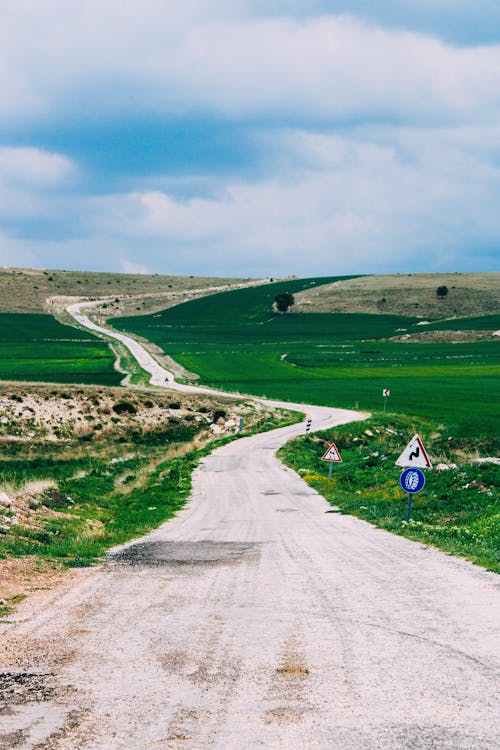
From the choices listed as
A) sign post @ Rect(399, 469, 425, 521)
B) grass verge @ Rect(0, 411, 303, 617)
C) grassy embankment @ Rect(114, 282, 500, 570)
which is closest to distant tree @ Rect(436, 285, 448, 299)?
grassy embankment @ Rect(114, 282, 500, 570)

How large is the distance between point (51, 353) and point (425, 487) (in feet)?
304

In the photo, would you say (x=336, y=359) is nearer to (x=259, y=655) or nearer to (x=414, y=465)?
(x=414, y=465)

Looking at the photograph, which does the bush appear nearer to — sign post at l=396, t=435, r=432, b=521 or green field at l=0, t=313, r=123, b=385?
green field at l=0, t=313, r=123, b=385

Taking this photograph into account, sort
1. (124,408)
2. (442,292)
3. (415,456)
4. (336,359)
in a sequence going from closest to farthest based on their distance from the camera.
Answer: (415,456) < (124,408) < (336,359) < (442,292)

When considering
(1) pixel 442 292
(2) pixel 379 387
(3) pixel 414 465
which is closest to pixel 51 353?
(2) pixel 379 387

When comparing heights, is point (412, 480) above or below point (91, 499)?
above

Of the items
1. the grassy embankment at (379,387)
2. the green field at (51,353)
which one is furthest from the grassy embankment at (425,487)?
the green field at (51,353)

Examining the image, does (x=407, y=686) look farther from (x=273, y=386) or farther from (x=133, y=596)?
(x=273, y=386)

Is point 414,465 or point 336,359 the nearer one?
point 414,465

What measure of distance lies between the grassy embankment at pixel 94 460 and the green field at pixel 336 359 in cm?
1544

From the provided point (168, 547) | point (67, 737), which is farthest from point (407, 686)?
point (168, 547)

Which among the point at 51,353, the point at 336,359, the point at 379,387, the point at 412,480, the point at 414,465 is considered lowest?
the point at 412,480

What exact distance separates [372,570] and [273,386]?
247ft

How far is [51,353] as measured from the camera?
117 meters
